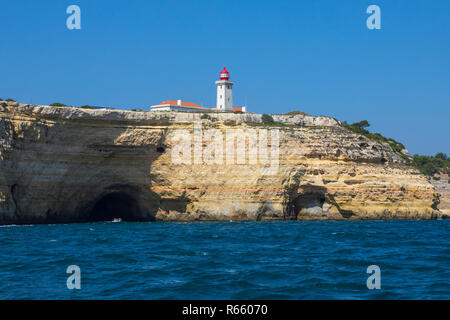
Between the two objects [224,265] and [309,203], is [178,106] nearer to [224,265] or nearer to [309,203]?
[309,203]

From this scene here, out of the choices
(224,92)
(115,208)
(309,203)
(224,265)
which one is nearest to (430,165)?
(224,92)

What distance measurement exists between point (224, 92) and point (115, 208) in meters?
24.0

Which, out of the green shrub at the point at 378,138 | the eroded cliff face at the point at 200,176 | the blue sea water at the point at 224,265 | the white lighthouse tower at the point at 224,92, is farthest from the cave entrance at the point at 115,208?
the white lighthouse tower at the point at 224,92

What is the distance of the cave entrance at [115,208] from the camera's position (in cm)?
4547

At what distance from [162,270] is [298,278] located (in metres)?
4.26

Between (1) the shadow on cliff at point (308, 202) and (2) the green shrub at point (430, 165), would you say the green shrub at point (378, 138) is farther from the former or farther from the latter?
(2) the green shrub at point (430, 165)

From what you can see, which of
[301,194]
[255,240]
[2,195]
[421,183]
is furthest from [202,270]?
[421,183]

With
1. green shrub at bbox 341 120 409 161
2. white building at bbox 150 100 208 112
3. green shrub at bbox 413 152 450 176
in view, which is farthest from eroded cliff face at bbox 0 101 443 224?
green shrub at bbox 413 152 450 176

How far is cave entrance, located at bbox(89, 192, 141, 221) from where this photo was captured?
45.5m

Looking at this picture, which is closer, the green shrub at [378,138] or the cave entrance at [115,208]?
the cave entrance at [115,208]

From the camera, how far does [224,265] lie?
18.7 meters

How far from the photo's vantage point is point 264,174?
4250cm

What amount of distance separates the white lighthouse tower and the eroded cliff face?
20.8m

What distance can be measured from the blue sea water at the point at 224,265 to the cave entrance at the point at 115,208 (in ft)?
51.2
